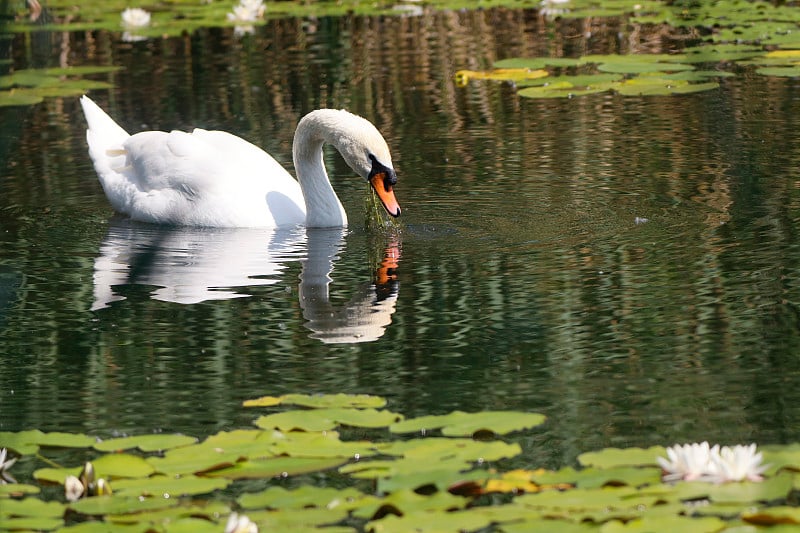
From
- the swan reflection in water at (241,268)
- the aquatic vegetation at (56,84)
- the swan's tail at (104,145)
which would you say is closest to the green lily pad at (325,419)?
the swan reflection in water at (241,268)

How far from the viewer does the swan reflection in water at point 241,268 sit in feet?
19.7

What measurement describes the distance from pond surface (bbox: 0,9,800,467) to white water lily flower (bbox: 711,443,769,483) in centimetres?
55

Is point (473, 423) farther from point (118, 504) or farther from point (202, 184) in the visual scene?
point (202, 184)

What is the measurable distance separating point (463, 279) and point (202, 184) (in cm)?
212

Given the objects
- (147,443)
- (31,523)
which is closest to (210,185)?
(147,443)

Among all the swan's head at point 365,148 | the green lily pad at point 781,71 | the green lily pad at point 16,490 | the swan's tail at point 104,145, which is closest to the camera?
the green lily pad at point 16,490

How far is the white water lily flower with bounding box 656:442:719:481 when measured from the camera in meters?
3.50

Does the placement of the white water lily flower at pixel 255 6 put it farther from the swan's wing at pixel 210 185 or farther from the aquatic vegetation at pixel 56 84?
the swan's wing at pixel 210 185

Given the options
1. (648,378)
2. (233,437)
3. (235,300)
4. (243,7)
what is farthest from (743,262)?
(243,7)

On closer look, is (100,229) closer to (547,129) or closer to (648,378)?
(547,129)

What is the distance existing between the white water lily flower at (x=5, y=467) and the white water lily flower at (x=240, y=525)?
88cm

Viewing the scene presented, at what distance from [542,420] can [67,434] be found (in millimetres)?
1375

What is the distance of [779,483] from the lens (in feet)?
11.4

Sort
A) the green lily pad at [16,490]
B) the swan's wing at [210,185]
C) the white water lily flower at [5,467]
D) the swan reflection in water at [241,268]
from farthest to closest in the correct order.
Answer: the swan's wing at [210,185], the swan reflection in water at [241,268], the white water lily flower at [5,467], the green lily pad at [16,490]
